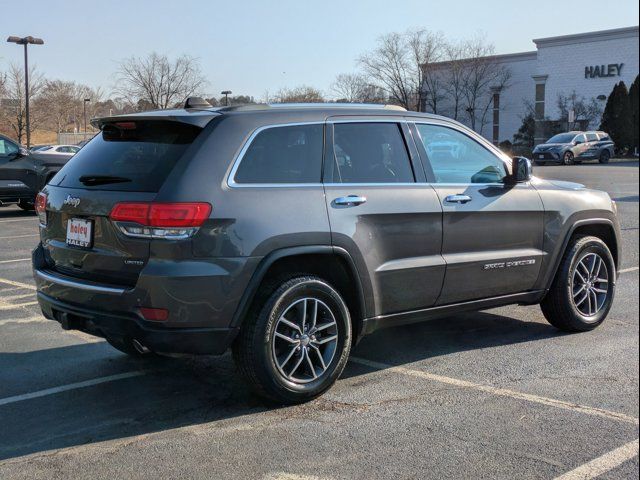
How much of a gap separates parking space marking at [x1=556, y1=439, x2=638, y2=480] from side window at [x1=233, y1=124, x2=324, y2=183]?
2213mm

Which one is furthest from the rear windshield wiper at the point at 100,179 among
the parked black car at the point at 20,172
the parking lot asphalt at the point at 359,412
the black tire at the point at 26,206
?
the black tire at the point at 26,206

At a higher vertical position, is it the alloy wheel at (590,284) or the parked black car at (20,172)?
the parked black car at (20,172)

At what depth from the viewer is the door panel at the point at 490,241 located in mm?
4953

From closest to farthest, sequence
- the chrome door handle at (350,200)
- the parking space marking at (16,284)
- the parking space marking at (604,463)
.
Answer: the parking space marking at (604,463), the chrome door handle at (350,200), the parking space marking at (16,284)

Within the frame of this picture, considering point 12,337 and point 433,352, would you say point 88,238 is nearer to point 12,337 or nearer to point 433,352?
point 12,337

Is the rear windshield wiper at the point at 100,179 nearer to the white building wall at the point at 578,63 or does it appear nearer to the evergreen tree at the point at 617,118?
the evergreen tree at the point at 617,118

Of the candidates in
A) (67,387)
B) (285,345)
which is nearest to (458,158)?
(285,345)

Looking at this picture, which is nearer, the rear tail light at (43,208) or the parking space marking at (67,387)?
the parking space marking at (67,387)

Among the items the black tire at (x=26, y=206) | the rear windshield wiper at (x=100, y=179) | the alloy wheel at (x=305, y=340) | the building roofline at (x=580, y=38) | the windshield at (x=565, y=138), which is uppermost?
the building roofline at (x=580, y=38)

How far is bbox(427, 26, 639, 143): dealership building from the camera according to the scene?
49.8m

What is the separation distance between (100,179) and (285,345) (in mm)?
1529

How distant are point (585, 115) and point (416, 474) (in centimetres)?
5139

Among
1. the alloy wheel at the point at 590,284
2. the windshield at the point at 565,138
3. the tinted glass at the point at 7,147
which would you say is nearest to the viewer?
the alloy wheel at the point at 590,284

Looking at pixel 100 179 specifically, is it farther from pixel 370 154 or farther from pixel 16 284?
pixel 16 284
